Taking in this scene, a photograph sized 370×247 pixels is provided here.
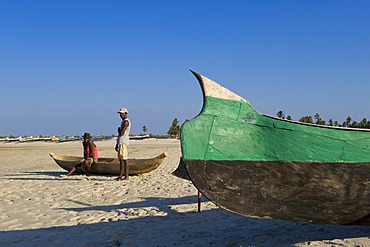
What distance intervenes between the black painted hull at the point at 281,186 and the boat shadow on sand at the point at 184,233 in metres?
0.84

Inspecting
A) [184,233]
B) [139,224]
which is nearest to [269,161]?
[184,233]

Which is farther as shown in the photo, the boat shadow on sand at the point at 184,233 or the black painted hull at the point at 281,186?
the boat shadow on sand at the point at 184,233

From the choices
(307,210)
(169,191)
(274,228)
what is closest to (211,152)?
(307,210)

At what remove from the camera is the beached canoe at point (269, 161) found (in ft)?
10.8

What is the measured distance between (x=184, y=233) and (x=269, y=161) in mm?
1759

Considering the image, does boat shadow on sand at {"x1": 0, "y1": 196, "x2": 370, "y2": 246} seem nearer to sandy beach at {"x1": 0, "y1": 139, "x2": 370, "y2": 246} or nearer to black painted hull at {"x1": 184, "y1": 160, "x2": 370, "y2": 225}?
sandy beach at {"x1": 0, "y1": 139, "x2": 370, "y2": 246}

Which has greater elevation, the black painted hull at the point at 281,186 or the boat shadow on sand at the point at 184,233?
the black painted hull at the point at 281,186

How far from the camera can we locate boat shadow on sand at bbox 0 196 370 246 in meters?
4.13

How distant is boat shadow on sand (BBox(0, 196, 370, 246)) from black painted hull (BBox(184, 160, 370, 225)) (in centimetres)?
84

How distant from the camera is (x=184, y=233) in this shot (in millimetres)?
4488

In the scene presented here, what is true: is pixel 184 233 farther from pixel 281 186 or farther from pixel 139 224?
pixel 281 186

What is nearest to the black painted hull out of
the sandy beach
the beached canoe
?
the beached canoe

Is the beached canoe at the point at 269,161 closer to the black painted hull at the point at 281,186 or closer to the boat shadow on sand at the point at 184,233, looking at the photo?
the black painted hull at the point at 281,186

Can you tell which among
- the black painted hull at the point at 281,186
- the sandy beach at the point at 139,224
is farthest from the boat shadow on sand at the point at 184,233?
the black painted hull at the point at 281,186
